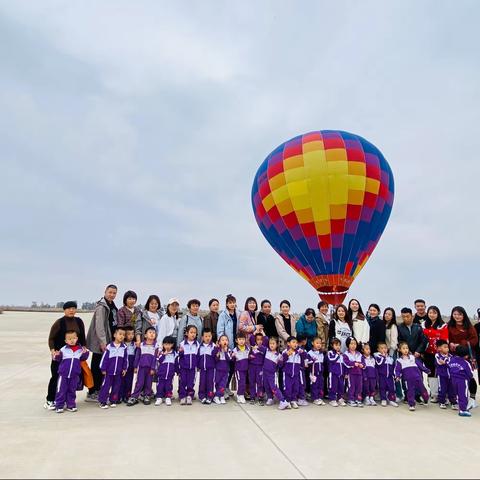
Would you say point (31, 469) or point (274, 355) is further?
point (274, 355)

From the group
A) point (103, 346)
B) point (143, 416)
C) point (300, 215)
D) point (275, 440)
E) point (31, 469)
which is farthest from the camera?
point (300, 215)

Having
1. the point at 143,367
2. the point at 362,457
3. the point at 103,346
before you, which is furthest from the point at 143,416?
the point at 362,457

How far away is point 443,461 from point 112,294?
4.84m

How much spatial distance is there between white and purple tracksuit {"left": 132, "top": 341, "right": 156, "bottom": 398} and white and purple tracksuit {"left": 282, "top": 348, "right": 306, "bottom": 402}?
2.03 metres

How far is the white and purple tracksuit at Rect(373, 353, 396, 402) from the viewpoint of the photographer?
21.1 feet

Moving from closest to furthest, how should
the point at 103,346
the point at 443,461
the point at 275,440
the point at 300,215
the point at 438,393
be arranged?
the point at 443,461 → the point at 275,440 → the point at 103,346 → the point at 438,393 → the point at 300,215

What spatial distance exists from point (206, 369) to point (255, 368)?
0.78 m

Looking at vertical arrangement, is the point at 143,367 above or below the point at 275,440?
above

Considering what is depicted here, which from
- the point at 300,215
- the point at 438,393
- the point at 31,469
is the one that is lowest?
the point at 31,469

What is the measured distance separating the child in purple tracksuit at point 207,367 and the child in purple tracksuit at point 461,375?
3.61 meters

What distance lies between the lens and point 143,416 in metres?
5.14

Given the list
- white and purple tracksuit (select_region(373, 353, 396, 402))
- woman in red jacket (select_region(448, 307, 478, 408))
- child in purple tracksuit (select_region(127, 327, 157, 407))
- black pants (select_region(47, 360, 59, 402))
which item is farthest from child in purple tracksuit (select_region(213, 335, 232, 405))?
woman in red jacket (select_region(448, 307, 478, 408))

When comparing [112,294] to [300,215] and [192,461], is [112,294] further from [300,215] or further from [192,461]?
[300,215]

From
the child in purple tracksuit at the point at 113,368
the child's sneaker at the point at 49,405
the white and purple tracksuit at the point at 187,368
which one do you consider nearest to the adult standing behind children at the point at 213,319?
the white and purple tracksuit at the point at 187,368
